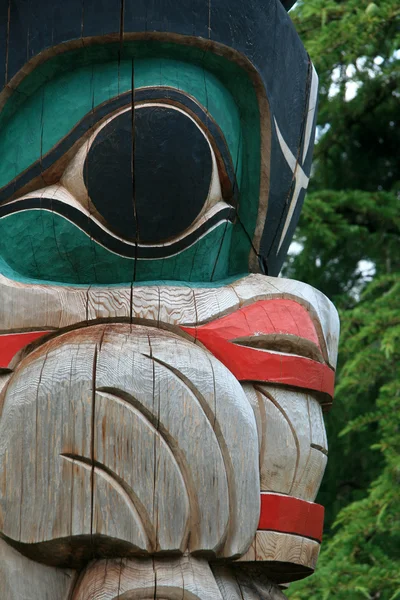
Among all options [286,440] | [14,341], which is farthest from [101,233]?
[286,440]

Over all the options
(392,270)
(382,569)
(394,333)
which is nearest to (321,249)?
(392,270)

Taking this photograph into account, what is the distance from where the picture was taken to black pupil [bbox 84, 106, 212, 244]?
9.57 ft

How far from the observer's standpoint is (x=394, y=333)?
6.32 m

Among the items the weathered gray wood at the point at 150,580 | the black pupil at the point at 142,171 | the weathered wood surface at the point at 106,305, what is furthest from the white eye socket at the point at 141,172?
the weathered gray wood at the point at 150,580

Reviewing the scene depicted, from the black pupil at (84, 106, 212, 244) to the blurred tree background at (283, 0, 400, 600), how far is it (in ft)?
11.6

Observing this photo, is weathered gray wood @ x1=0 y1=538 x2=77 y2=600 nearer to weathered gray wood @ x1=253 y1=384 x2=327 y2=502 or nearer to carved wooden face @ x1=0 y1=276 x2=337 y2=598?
carved wooden face @ x1=0 y1=276 x2=337 y2=598

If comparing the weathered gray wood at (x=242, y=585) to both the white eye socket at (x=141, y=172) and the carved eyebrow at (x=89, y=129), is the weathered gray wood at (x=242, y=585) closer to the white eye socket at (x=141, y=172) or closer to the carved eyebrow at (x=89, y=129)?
the white eye socket at (x=141, y=172)

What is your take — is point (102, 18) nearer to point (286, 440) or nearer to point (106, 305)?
point (106, 305)

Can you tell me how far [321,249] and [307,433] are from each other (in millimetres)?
6053

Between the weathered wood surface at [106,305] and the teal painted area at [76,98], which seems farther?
the teal painted area at [76,98]

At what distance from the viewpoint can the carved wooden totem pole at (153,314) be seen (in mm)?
2584

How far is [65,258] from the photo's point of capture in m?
2.96

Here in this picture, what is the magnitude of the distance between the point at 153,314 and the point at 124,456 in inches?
17.3

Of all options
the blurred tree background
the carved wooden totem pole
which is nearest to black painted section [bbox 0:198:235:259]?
the carved wooden totem pole
